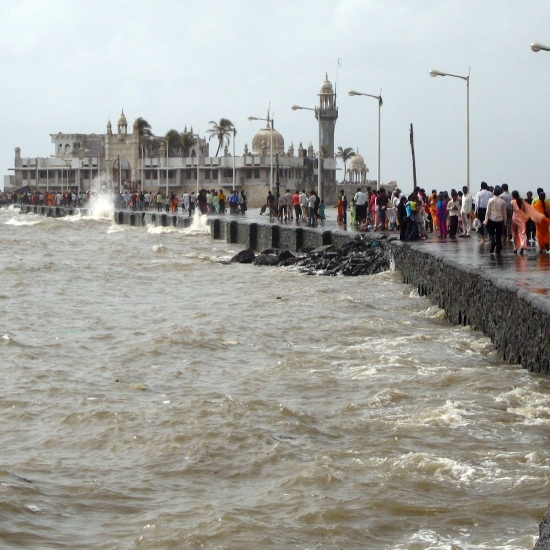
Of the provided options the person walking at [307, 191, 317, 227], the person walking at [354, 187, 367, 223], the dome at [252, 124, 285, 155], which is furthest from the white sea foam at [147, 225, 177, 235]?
the dome at [252, 124, 285, 155]

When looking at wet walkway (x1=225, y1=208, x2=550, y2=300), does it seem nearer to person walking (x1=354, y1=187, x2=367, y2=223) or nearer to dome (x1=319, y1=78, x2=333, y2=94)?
person walking (x1=354, y1=187, x2=367, y2=223)

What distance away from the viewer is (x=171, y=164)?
348 ft

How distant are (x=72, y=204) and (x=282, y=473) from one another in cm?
7897

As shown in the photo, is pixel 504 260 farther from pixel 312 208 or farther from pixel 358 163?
pixel 358 163

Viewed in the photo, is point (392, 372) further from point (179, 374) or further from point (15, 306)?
point (15, 306)

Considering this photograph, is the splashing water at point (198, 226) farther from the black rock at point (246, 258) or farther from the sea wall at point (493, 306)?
the sea wall at point (493, 306)

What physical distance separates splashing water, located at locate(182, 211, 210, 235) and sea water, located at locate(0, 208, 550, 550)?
28.2 m

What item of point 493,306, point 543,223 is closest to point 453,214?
point 543,223

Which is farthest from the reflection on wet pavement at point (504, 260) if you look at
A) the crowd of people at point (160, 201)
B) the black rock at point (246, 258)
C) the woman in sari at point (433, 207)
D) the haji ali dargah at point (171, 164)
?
the haji ali dargah at point (171, 164)

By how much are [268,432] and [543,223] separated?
11019 mm

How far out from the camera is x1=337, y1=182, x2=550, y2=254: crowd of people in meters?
19.0

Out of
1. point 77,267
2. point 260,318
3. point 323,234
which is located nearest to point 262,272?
point 323,234

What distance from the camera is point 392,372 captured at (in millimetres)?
12078

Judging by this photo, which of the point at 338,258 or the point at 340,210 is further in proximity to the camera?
the point at 340,210
